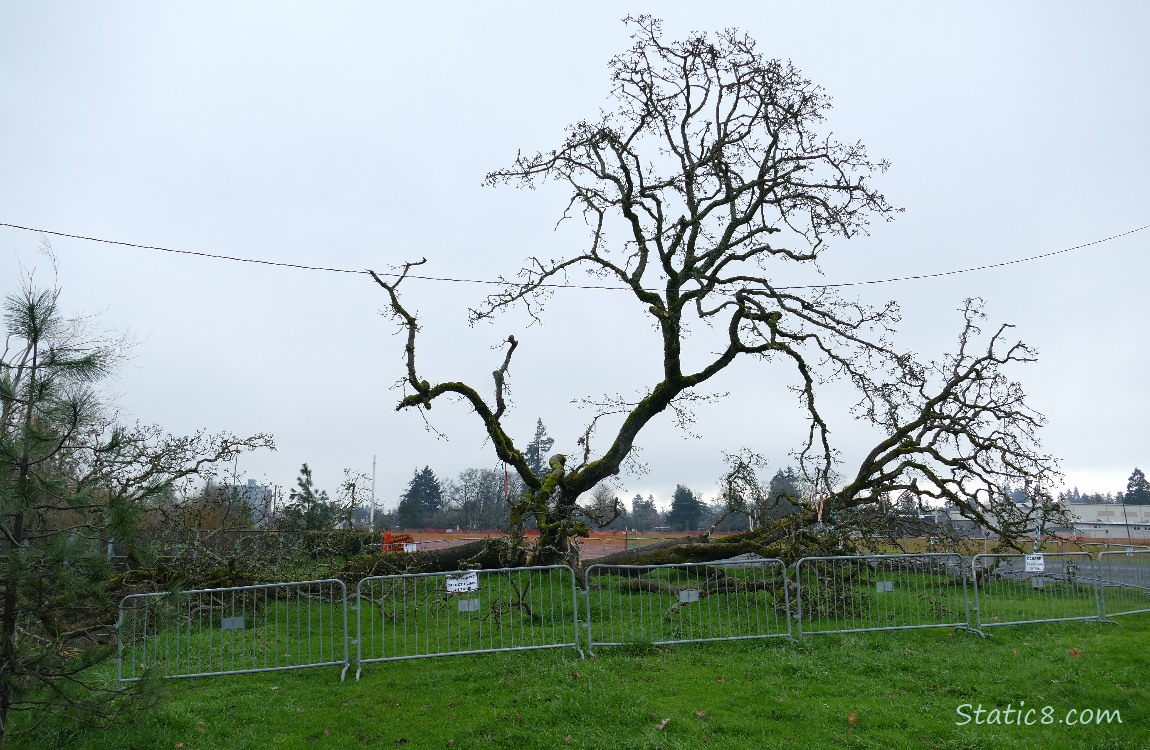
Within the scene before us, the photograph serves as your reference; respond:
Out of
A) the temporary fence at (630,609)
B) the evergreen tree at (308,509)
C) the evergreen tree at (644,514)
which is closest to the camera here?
the temporary fence at (630,609)

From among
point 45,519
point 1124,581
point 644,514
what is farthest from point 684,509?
point 45,519

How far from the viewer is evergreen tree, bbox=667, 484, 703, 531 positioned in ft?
205

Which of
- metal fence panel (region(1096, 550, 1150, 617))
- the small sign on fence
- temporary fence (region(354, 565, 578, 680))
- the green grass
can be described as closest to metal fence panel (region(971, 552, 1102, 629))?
metal fence panel (region(1096, 550, 1150, 617))

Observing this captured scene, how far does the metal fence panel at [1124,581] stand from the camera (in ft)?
39.7

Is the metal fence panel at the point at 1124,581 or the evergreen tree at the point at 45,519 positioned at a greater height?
the evergreen tree at the point at 45,519

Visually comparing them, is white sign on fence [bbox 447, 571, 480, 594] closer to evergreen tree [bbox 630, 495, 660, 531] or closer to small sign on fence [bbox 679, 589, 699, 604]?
small sign on fence [bbox 679, 589, 699, 604]

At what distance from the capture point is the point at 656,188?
15.2 meters

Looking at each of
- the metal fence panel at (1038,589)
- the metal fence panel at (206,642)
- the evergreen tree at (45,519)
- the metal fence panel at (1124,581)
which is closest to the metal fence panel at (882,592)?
the metal fence panel at (1038,589)

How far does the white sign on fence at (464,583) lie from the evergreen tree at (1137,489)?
265ft

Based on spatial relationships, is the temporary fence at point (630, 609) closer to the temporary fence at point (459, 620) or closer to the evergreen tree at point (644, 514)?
the temporary fence at point (459, 620)

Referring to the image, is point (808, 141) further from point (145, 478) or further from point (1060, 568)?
point (145, 478)

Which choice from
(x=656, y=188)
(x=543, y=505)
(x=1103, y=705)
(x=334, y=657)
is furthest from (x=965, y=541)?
(x=334, y=657)

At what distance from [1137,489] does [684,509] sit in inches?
1937

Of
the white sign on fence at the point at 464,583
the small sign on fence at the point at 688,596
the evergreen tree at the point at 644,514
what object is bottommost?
the evergreen tree at the point at 644,514
